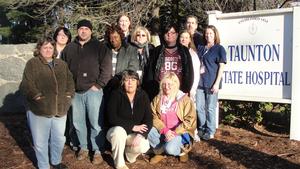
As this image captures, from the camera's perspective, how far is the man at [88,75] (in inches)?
213

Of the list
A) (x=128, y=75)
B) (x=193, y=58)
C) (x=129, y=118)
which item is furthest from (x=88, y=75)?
(x=193, y=58)

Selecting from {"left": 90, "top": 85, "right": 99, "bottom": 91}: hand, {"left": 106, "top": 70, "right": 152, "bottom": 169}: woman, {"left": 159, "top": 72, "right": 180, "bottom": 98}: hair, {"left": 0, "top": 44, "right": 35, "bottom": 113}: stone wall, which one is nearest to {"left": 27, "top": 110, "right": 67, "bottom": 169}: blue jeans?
{"left": 90, "top": 85, "right": 99, "bottom": 91}: hand

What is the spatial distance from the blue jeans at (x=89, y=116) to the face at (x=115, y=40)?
23.2 inches

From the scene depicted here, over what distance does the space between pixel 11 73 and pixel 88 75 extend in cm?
408

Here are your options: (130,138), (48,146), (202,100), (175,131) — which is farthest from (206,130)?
(48,146)

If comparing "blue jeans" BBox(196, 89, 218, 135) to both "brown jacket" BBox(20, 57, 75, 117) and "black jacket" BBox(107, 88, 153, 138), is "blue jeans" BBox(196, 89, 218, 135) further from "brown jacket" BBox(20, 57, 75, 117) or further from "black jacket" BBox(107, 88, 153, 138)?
"brown jacket" BBox(20, 57, 75, 117)

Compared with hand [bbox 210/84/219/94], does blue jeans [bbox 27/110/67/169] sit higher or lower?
lower

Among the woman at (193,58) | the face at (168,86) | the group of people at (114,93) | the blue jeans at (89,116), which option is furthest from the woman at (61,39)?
the woman at (193,58)

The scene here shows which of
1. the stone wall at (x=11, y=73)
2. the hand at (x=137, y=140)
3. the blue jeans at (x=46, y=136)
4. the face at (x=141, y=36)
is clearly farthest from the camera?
the stone wall at (x=11, y=73)

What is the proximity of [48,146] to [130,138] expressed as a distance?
3.41 ft

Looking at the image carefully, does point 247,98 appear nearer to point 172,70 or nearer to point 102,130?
point 172,70

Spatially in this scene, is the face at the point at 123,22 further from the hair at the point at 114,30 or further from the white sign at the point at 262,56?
the white sign at the point at 262,56

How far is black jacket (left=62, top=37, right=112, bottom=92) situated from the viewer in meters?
A: 5.40

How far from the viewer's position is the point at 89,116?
5555 mm
